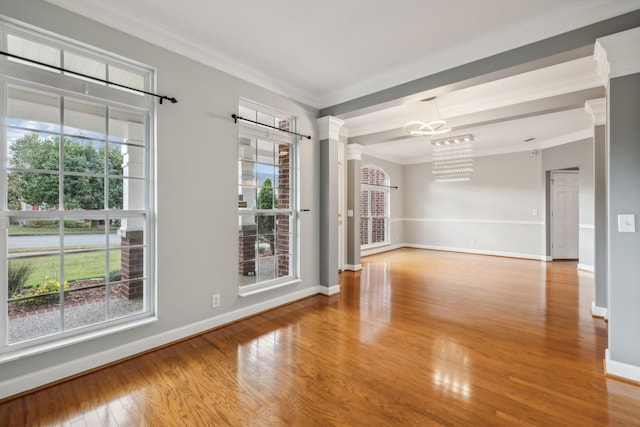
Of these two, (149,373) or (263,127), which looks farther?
(263,127)

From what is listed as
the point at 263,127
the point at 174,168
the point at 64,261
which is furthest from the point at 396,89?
the point at 64,261

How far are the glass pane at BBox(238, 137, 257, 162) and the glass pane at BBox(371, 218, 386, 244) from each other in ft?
16.4

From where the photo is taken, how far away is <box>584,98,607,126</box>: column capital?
3271mm

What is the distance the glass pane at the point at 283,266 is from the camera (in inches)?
147

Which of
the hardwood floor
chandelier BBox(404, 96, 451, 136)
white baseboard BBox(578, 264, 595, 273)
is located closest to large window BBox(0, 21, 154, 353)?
the hardwood floor

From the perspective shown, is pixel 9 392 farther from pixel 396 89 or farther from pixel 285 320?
pixel 396 89

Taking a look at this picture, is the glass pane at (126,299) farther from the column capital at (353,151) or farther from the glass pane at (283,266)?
the column capital at (353,151)

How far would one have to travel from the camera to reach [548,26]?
7.58 ft

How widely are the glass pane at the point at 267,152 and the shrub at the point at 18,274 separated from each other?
219 centimetres

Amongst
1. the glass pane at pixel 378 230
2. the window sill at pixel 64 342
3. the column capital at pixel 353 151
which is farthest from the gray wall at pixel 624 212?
the glass pane at pixel 378 230

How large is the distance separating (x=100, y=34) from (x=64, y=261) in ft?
5.65

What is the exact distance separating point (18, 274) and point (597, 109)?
566 centimetres

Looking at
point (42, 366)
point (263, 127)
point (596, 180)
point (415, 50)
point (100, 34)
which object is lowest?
point (42, 366)

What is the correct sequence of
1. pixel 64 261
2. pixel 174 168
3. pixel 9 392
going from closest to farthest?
pixel 9 392 → pixel 64 261 → pixel 174 168
